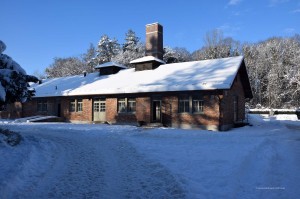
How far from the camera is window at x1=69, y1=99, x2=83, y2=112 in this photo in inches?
1123

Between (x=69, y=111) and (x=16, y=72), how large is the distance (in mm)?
17263

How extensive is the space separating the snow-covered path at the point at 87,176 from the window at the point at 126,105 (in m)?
13.7

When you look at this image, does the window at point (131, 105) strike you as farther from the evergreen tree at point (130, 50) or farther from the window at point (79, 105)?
the evergreen tree at point (130, 50)

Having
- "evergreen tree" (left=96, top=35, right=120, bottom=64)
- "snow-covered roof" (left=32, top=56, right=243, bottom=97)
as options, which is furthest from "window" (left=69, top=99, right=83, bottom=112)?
"evergreen tree" (left=96, top=35, right=120, bottom=64)

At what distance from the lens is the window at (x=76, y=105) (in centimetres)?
2852

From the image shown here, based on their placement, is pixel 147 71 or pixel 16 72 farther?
pixel 147 71

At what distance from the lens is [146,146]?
1232cm

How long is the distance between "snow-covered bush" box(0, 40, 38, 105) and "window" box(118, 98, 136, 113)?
478 inches

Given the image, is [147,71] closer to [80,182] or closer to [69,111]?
[69,111]

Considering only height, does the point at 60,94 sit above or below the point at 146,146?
above

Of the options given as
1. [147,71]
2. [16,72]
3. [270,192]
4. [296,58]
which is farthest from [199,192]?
[296,58]

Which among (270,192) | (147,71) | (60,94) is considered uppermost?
(147,71)

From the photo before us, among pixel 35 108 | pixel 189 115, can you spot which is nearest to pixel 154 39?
pixel 189 115

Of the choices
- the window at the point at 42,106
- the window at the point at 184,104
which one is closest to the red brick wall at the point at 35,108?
the window at the point at 42,106
